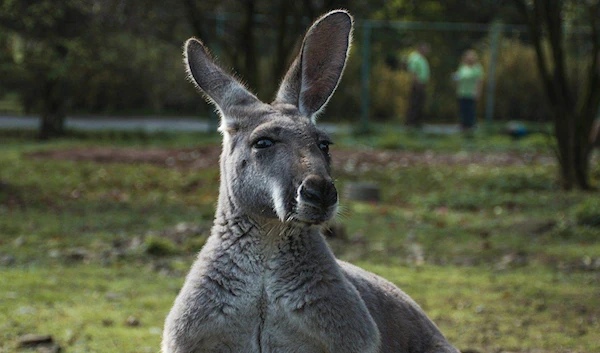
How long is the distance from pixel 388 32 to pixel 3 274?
20003 mm

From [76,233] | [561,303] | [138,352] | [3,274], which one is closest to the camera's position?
[138,352]

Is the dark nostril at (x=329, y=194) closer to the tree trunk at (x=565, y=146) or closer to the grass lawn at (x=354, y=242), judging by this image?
the grass lawn at (x=354, y=242)

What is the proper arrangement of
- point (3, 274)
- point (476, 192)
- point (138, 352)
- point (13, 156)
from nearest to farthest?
1. point (138, 352)
2. point (3, 274)
3. point (476, 192)
4. point (13, 156)

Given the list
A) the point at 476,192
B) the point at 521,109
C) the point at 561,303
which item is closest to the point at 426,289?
the point at 561,303

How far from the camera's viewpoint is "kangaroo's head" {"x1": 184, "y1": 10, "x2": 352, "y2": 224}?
382 centimetres

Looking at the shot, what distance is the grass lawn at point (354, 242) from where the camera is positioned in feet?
23.0

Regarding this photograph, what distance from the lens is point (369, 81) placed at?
27.3 meters

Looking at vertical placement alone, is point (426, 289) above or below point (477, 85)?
below

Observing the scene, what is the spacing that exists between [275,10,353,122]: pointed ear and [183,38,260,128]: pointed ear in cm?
22

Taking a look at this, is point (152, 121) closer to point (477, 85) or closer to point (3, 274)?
point (477, 85)

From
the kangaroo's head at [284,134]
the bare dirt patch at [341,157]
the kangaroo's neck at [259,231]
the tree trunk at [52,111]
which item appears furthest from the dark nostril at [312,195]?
the tree trunk at [52,111]

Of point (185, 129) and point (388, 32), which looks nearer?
point (185, 129)

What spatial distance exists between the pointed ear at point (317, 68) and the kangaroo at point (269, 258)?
0.47 ft

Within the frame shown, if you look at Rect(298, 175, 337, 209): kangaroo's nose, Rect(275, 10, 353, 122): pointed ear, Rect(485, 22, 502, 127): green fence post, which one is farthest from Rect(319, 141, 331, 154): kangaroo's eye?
Rect(485, 22, 502, 127): green fence post
